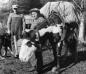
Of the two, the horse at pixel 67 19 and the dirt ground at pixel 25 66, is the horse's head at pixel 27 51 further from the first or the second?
the horse at pixel 67 19

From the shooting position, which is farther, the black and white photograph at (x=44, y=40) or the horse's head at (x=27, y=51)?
the black and white photograph at (x=44, y=40)

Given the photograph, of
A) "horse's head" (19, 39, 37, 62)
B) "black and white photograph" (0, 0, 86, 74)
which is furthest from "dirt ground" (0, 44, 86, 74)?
"horse's head" (19, 39, 37, 62)

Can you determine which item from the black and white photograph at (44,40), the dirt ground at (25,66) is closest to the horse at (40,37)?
the black and white photograph at (44,40)

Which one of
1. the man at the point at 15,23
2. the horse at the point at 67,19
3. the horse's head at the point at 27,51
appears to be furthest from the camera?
the man at the point at 15,23

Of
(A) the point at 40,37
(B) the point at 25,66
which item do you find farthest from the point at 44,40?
(B) the point at 25,66

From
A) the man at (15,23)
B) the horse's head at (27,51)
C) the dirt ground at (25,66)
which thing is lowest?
the dirt ground at (25,66)

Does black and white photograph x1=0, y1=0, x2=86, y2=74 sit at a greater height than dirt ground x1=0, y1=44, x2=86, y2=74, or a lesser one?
greater

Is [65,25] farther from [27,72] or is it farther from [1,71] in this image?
[1,71]

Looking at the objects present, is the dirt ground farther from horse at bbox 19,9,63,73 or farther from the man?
the man

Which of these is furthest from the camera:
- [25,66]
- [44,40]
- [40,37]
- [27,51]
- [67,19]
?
[67,19]

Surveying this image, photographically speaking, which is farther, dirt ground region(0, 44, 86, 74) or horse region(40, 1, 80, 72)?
horse region(40, 1, 80, 72)

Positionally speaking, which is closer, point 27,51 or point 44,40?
point 27,51

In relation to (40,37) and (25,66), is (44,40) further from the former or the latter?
(25,66)

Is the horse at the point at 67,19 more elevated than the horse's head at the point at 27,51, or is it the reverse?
the horse at the point at 67,19
